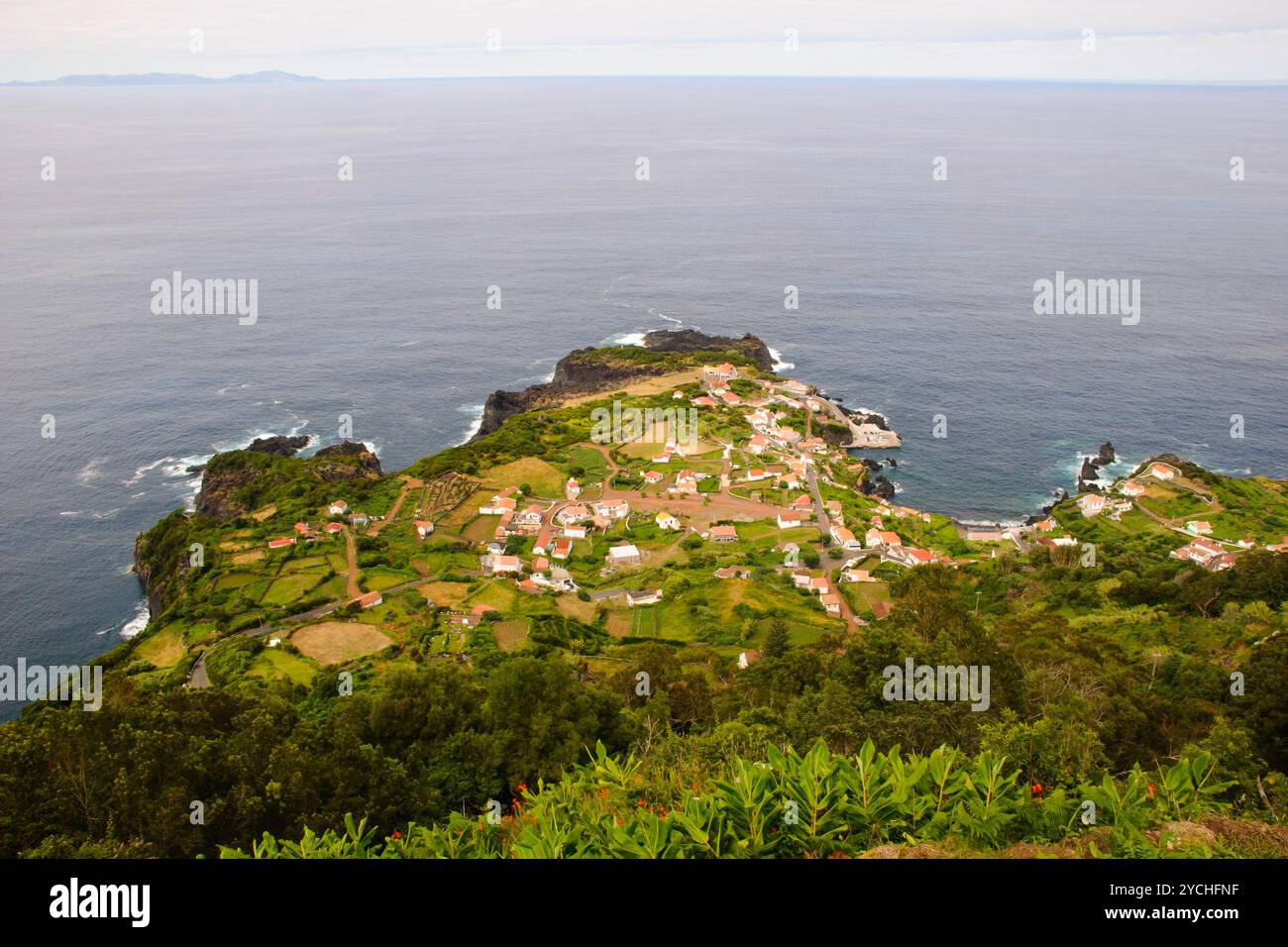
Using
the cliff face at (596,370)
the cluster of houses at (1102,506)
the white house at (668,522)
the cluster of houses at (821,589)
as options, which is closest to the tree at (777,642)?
the cluster of houses at (821,589)

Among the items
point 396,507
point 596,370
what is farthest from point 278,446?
point 596,370

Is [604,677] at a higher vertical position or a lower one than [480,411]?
lower

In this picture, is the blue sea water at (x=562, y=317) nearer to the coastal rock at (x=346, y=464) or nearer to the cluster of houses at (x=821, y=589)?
the coastal rock at (x=346, y=464)

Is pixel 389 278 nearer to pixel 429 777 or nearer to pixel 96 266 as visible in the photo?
pixel 96 266

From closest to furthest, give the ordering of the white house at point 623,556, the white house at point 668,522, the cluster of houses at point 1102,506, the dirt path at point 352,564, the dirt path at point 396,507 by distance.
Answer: the dirt path at point 352,564
the white house at point 623,556
the dirt path at point 396,507
the white house at point 668,522
the cluster of houses at point 1102,506

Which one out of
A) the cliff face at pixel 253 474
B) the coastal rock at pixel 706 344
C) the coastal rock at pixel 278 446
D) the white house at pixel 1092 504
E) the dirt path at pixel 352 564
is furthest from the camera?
the coastal rock at pixel 706 344

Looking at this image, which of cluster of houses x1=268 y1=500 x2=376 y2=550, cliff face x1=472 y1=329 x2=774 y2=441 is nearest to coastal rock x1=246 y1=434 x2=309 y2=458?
cluster of houses x1=268 y1=500 x2=376 y2=550
